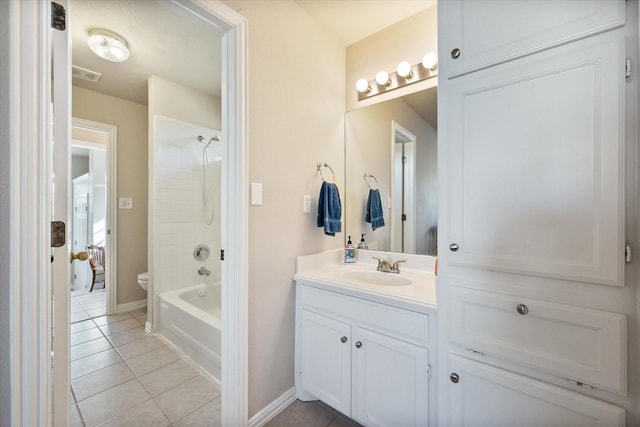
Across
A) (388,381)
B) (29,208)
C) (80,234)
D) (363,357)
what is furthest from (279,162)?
(80,234)

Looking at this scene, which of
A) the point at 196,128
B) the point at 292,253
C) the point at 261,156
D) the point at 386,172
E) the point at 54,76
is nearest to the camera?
the point at 54,76

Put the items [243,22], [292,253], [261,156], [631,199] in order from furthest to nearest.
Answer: [292,253] → [261,156] → [243,22] → [631,199]

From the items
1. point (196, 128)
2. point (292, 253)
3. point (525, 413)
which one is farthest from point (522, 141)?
point (196, 128)

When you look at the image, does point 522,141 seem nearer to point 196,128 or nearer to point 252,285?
point 252,285

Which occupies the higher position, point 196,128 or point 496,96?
point 196,128

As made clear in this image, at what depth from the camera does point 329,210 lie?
1785 mm

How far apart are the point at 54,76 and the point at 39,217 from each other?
461mm

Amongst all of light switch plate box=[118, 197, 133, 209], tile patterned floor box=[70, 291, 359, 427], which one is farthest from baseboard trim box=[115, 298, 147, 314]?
light switch plate box=[118, 197, 133, 209]

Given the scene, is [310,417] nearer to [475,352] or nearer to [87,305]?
[475,352]

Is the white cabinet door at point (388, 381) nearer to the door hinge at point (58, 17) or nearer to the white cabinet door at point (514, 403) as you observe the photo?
the white cabinet door at point (514, 403)

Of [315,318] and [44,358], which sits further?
[315,318]

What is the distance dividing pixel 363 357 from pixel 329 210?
874mm

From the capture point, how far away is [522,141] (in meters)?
0.91

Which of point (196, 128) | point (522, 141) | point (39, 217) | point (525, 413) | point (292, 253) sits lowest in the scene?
point (525, 413)
